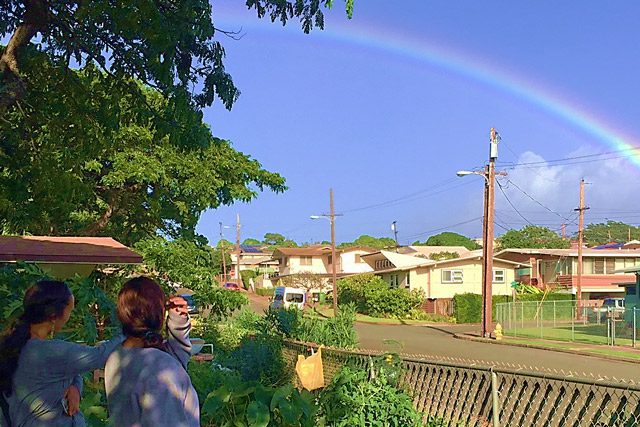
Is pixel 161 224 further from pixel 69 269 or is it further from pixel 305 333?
pixel 305 333

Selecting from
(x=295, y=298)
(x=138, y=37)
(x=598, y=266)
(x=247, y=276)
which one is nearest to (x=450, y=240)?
(x=247, y=276)

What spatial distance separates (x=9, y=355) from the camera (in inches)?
121

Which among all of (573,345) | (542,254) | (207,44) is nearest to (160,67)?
(207,44)

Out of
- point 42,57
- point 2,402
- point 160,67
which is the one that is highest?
point 42,57

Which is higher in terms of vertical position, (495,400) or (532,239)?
(532,239)

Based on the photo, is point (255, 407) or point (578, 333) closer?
point (255, 407)

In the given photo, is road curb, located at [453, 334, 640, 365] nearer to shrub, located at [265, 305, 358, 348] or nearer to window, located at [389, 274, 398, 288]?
shrub, located at [265, 305, 358, 348]

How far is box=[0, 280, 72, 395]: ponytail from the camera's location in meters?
3.06

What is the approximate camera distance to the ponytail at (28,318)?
10.0 feet

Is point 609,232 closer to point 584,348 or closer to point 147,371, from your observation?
point 584,348

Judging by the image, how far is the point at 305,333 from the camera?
11.7 meters

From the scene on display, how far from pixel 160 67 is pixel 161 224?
1404cm

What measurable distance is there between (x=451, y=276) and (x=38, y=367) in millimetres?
47983

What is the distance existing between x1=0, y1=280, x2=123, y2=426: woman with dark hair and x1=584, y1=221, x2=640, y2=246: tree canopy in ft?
450
